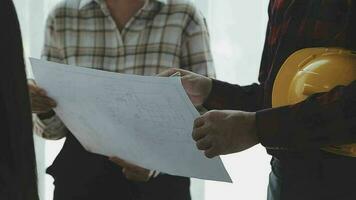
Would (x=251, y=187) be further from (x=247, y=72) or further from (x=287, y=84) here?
(x=287, y=84)

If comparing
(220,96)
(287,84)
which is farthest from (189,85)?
(287,84)

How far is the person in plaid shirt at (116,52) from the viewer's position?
3.98ft

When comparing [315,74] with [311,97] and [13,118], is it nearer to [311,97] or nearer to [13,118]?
[311,97]

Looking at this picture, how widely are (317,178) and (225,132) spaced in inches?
6.9

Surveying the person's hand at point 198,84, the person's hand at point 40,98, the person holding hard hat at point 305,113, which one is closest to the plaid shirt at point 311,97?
the person holding hard hat at point 305,113

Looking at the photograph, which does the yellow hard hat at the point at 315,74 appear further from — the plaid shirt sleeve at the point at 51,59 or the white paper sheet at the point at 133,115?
the plaid shirt sleeve at the point at 51,59

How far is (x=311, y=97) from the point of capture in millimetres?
748

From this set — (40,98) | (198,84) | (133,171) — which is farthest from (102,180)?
(198,84)

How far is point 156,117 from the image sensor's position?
2.88ft

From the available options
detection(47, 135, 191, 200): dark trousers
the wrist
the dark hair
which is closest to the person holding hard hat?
the dark hair

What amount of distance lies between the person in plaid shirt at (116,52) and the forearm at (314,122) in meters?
0.48

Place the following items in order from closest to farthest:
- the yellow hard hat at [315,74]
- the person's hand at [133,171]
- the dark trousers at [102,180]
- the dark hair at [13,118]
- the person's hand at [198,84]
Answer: the dark hair at [13,118] < the yellow hard hat at [315,74] < the person's hand at [198,84] < the person's hand at [133,171] < the dark trousers at [102,180]

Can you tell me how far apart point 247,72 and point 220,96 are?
2.25ft

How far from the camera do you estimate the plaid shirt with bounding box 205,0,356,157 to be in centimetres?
72
